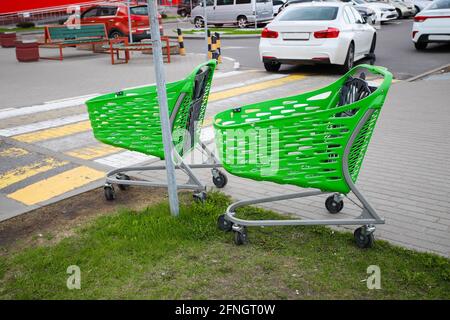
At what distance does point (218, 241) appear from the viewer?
3914mm

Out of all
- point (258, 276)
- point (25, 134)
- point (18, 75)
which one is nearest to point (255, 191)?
point (258, 276)

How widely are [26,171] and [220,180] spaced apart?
229cm

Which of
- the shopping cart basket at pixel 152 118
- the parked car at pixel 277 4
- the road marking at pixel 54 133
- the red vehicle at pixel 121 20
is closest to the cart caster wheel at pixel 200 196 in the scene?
the shopping cart basket at pixel 152 118

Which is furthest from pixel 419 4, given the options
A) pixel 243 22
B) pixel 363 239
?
pixel 363 239

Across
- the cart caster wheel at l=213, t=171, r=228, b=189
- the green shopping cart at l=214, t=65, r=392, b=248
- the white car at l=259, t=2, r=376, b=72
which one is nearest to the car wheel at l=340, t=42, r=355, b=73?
the white car at l=259, t=2, r=376, b=72

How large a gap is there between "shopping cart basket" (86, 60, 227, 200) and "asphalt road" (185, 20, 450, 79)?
859 centimetres

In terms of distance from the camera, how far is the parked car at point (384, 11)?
2842 cm

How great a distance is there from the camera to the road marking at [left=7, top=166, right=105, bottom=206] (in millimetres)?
5012

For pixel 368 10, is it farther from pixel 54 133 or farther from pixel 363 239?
pixel 363 239

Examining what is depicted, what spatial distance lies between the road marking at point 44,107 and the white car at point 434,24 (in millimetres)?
10884

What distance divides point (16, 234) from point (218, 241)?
5.55ft

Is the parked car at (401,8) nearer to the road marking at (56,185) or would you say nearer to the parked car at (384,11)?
the parked car at (384,11)

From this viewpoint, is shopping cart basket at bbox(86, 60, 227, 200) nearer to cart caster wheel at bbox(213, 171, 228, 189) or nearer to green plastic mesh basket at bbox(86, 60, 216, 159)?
green plastic mesh basket at bbox(86, 60, 216, 159)
